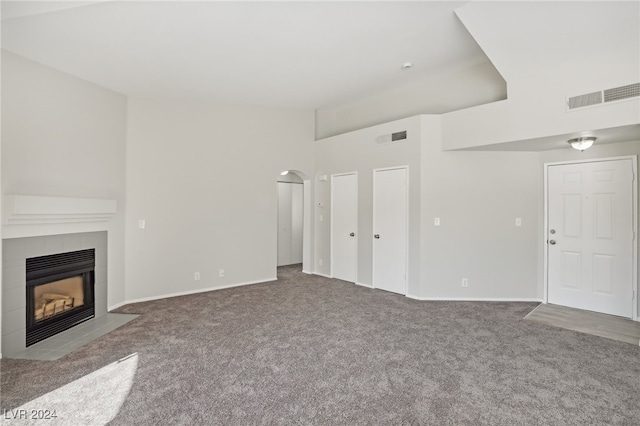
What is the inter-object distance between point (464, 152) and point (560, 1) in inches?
80.0

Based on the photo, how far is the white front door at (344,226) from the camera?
5914 mm

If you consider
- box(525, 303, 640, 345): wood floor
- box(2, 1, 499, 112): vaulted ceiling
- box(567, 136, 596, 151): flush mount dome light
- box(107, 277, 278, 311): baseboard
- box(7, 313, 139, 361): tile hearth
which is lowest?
box(7, 313, 139, 361): tile hearth

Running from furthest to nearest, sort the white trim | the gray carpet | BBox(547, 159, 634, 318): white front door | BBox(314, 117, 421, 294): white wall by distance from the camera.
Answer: BBox(314, 117, 421, 294): white wall → BBox(547, 159, 634, 318): white front door → the white trim → the gray carpet

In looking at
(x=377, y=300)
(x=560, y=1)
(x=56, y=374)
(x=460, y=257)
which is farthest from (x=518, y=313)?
(x=56, y=374)

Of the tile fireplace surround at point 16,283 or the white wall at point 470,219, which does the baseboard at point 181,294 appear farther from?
the white wall at point 470,219

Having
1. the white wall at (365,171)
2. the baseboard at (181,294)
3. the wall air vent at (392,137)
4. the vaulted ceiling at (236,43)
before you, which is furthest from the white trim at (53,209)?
the wall air vent at (392,137)

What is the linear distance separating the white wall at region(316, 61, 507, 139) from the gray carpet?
3048 millimetres

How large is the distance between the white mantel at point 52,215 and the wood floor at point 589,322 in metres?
5.46

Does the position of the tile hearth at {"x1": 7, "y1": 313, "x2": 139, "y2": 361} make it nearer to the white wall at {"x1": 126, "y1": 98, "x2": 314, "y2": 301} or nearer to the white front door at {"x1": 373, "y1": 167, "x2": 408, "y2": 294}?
the white wall at {"x1": 126, "y1": 98, "x2": 314, "y2": 301}

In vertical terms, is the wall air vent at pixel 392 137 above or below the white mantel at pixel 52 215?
above

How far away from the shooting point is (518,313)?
418cm

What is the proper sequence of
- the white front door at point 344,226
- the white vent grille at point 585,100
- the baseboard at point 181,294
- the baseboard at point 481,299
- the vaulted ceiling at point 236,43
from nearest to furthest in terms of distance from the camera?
the vaulted ceiling at point 236,43, the white vent grille at point 585,100, the baseboard at point 181,294, the baseboard at point 481,299, the white front door at point 344,226

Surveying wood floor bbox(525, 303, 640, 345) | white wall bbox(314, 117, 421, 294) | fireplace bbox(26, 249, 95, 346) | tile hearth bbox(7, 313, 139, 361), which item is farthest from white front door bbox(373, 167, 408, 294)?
fireplace bbox(26, 249, 95, 346)

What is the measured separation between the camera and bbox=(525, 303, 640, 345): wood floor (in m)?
3.51
